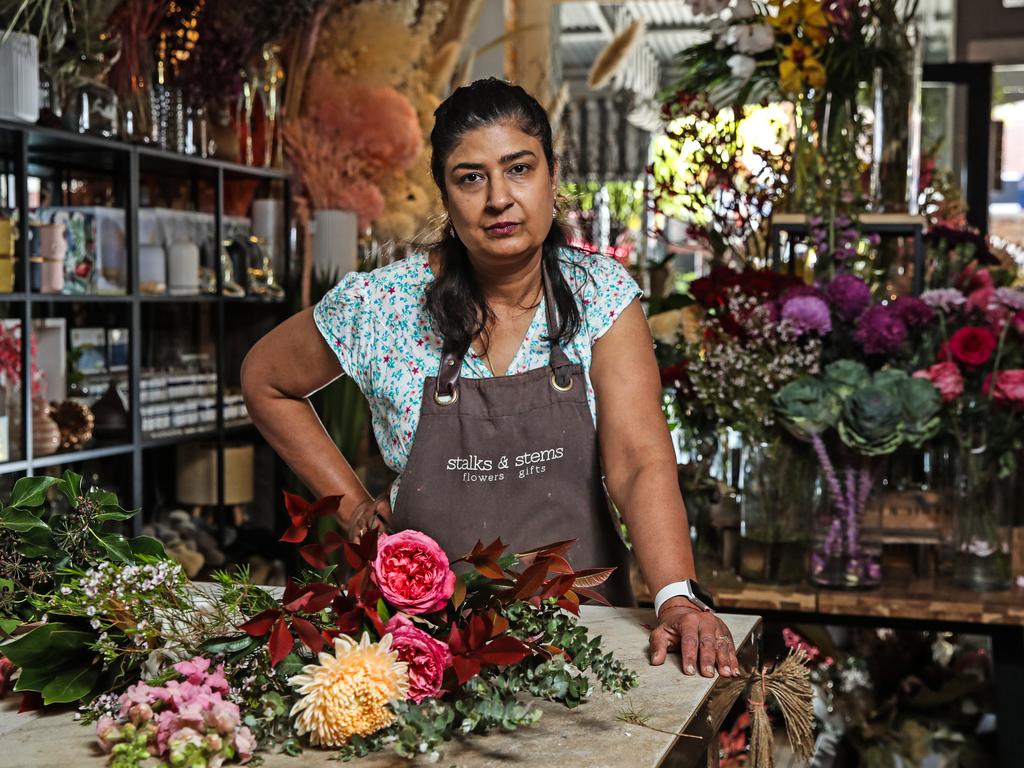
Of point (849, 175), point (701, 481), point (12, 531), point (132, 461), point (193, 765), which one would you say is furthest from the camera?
point (132, 461)

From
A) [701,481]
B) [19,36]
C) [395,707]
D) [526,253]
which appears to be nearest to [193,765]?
[395,707]

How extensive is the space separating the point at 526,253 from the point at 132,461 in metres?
1.92

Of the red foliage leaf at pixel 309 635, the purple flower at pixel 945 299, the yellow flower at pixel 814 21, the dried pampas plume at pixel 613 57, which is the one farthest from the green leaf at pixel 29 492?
the dried pampas plume at pixel 613 57

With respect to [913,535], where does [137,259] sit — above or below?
above

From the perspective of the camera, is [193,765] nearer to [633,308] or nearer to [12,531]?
[12,531]

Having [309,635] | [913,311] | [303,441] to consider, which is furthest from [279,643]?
[913,311]

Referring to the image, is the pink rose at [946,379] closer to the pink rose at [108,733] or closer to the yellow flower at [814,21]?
the yellow flower at [814,21]

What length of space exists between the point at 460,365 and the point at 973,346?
3.76ft

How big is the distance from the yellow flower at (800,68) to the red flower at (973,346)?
0.67 metres

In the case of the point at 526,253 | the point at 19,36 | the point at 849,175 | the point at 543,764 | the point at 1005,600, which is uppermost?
the point at 19,36

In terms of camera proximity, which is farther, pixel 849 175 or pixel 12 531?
pixel 849 175

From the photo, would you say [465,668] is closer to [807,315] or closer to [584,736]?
[584,736]

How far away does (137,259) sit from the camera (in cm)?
339

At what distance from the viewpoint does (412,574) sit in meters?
1.09
